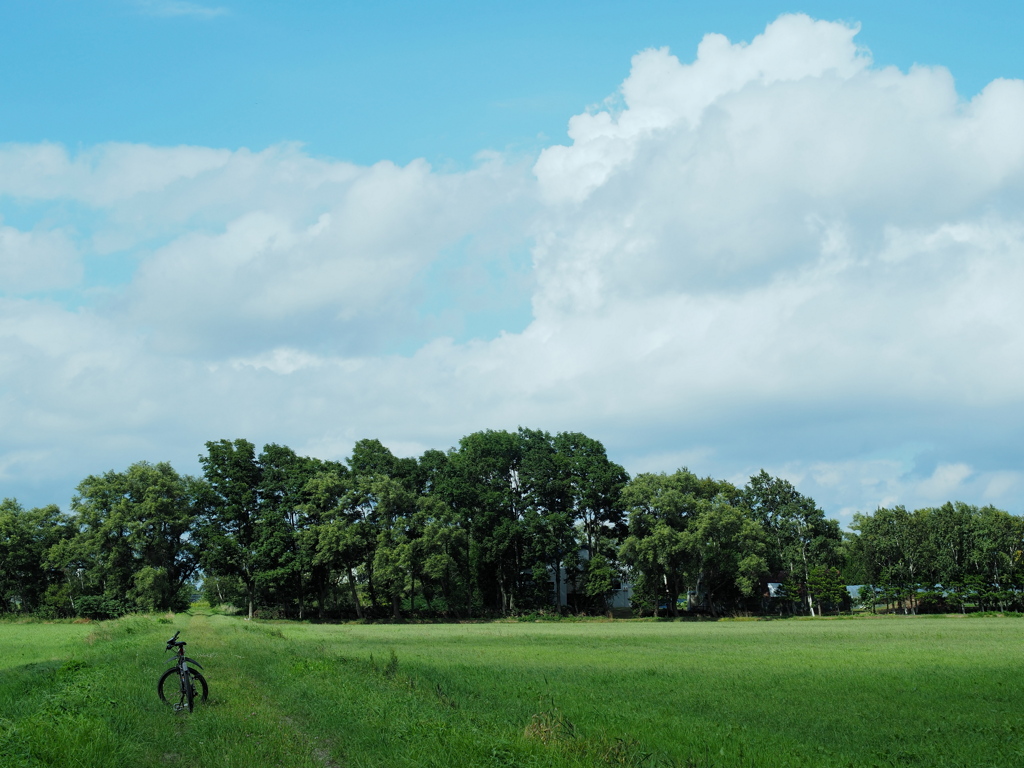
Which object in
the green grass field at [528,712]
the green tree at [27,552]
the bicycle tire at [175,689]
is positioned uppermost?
the green tree at [27,552]

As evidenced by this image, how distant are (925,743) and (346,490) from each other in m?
76.2

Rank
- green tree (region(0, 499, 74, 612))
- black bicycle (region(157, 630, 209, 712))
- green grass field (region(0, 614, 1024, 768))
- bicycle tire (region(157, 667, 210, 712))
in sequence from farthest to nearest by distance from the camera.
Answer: green tree (region(0, 499, 74, 612)), bicycle tire (region(157, 667, 210, 712)), black bicycle (region(157, 630, 209, 712)), green grass field (region(0, 614, 1024, 768))

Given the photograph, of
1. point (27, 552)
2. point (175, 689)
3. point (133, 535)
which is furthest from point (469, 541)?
point (175, 689)

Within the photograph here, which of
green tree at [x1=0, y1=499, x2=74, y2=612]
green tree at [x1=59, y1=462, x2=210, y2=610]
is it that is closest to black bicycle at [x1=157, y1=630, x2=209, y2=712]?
green tree at [x1=59, y1=462, x2=210, y2=610]

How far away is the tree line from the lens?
83.2 m

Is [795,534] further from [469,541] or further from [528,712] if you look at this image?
[528,712]

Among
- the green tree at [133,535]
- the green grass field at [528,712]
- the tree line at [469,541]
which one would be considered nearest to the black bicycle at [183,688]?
the green grass field at [528,712]

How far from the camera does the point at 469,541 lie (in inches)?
3425

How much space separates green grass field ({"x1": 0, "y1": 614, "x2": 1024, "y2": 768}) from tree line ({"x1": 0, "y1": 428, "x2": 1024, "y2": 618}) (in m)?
52.9

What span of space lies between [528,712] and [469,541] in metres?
70.7

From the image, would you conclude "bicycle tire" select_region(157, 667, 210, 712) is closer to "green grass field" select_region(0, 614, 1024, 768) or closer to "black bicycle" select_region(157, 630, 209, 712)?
"black bicycle" select_region(157, 630, 209, 712)

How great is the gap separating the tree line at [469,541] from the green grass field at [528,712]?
5285 cm

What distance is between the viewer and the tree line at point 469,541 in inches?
3275

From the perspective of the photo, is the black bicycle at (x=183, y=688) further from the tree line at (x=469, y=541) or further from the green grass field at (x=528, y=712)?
the tree line at (x=469, y=541)
